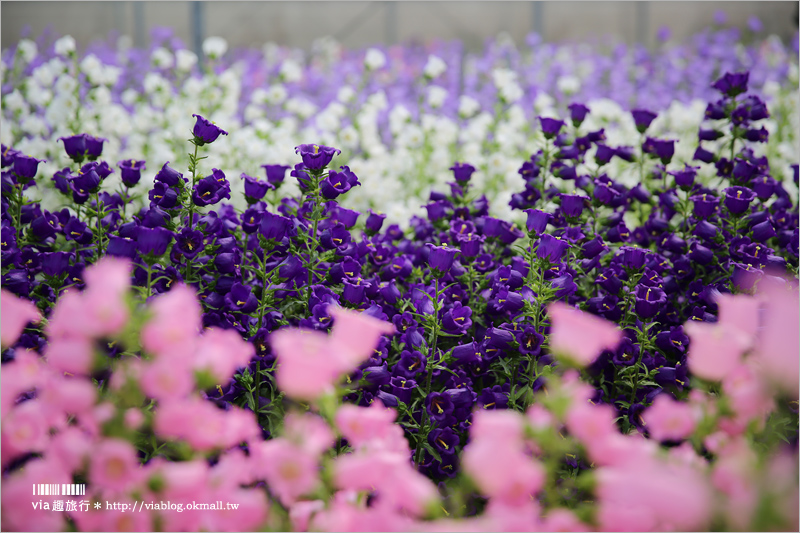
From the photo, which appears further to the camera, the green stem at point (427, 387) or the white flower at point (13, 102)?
the white flower at point (13, 102)

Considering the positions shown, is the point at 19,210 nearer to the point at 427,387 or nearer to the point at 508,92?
the point at 427,387

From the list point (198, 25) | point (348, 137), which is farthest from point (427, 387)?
point (198, 25)

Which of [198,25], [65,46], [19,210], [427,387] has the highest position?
[198,25]

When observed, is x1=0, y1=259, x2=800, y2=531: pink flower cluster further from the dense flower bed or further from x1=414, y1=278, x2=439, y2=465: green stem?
the dense flower bed

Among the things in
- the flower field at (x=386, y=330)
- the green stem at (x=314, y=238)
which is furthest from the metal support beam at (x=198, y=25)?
the green stem at (x=314, y=238)

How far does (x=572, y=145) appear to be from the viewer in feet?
7.95

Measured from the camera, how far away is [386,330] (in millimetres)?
937

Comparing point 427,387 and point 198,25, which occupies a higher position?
point 198,25

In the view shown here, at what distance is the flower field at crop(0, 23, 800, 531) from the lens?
0.74 meters

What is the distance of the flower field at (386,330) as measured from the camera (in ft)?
2.42

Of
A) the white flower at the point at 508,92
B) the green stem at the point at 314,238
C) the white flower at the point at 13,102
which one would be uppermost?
the white flower at the point at 508,92

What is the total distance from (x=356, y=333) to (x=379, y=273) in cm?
120

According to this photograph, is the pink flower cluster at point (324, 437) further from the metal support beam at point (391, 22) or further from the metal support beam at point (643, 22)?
the metal support beam at point (643, 22)

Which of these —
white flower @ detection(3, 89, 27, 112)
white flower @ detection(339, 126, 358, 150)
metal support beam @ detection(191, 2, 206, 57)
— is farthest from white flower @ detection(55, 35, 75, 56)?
metal support beam @ detection(191, 2, 206, 57)
